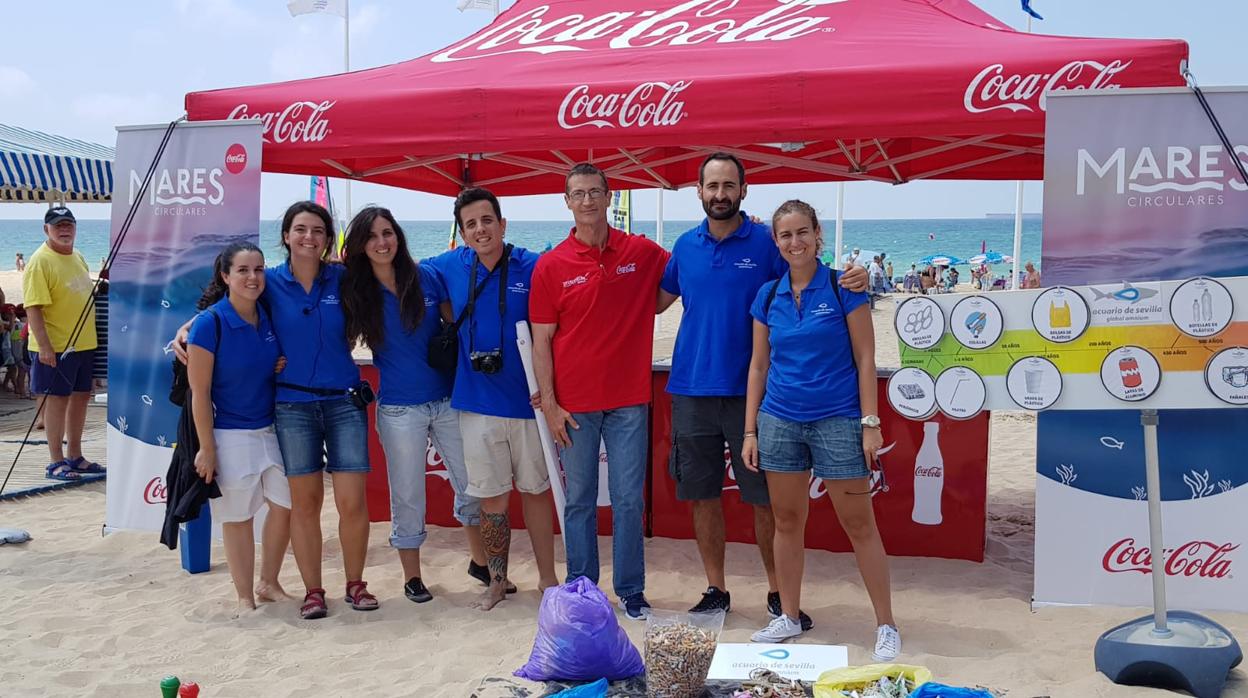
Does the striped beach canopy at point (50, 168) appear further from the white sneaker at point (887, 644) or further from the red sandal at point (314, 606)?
the white sneaker at point (887, 644)

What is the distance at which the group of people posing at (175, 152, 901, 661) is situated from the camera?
3.73m

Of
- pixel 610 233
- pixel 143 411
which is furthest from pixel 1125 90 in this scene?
pixel 143 411

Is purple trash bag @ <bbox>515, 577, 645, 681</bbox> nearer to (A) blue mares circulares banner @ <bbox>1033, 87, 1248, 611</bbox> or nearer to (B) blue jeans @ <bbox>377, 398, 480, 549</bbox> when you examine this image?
(B) blue jeans @ <bbox>377, 398, 480, 549</bbox>

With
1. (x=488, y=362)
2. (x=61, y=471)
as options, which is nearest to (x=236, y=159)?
(x=488, y=362)

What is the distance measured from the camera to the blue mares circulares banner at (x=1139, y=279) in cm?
364

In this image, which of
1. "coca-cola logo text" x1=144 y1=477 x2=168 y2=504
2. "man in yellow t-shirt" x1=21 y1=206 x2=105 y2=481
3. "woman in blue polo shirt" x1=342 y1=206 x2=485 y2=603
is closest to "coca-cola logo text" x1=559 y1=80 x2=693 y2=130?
"woman in blue polo shirt" x1=342 y1=206 x2=485 y2=603

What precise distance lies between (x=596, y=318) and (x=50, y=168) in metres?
7.41

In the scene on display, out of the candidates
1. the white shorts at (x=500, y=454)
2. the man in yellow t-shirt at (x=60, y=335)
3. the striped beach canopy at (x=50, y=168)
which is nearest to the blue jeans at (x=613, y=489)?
the white shorts at (x=500, y=454)

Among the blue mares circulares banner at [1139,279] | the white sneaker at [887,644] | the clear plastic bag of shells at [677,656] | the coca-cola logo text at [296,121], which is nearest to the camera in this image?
the clear plastic bag of shells at [677,656]

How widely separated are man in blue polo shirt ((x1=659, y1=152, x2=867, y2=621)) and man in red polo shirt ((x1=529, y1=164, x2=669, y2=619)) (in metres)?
0.14

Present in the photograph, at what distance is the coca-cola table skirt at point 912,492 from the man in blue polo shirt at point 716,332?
0.94 m

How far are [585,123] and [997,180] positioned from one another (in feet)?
11.2

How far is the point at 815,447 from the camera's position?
345cm

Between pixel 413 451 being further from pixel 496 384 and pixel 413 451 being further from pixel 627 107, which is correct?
pixel 627 107
